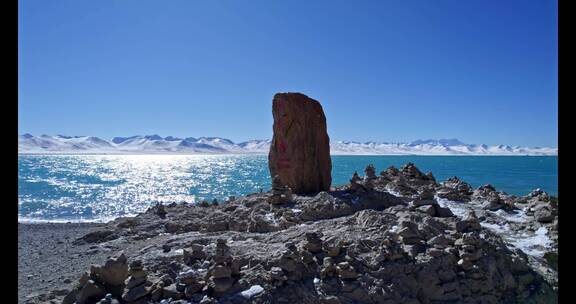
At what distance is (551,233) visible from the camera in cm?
1073

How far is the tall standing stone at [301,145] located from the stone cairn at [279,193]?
0.98 m

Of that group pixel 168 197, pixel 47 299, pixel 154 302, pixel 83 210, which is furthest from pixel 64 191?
pixel 154 302

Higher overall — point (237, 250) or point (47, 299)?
point (237, 250)

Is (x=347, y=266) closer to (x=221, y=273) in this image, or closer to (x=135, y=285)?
(x=221, y=273)

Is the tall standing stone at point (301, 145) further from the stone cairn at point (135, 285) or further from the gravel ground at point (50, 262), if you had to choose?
the stone cairn at point (135, 285)

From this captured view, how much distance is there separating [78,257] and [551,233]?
1405 cm

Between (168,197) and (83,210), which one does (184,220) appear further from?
(168,197)

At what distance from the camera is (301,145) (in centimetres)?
1570

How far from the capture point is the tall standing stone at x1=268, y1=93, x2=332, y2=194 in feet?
51.4

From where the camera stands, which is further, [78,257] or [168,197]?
[168,197]

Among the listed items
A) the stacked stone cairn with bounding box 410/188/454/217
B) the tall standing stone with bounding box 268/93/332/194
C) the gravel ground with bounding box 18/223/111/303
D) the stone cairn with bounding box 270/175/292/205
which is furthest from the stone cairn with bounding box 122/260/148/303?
the tall standing stone with bounding box 268/93/332/194

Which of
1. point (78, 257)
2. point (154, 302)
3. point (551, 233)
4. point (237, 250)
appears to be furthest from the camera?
→ point (78, 257)

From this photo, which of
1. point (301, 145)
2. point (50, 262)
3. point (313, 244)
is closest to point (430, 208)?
point (313, 244)

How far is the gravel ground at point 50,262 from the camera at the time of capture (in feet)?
30.8
